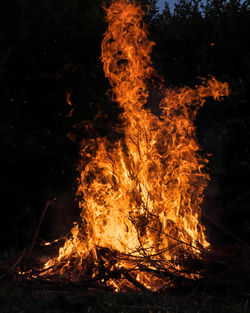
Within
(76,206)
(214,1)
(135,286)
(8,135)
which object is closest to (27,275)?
(135,286)

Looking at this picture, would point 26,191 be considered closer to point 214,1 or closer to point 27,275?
point 27,275

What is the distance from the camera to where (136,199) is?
594 cm

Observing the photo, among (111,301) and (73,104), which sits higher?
(73,104)

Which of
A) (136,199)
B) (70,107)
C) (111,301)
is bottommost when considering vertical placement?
(111,301)

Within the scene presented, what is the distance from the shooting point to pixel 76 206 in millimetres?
10789

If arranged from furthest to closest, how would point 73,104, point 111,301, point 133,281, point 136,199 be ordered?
point 73,104, point 136,199, point 133,281, point 111,301

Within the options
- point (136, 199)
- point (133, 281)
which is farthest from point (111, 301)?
point (136, 199)

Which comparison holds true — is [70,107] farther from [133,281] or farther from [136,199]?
[133,281]

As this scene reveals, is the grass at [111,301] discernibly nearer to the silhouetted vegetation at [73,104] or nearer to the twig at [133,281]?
the twig at [133,281]

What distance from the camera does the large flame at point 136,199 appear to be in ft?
17.3

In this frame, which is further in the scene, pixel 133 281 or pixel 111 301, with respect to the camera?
pixel 133 281

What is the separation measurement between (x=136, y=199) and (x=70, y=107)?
582 cm

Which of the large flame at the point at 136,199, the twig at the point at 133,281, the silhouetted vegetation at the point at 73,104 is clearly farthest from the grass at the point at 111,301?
the silhouetted vegetation at the point at 73,104

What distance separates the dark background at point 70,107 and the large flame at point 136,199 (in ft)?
11.0
